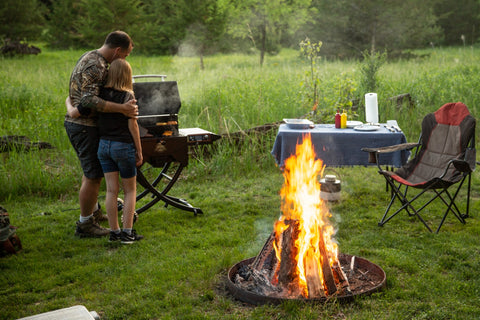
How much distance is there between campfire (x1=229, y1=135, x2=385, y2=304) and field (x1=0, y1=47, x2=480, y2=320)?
0.37 ft

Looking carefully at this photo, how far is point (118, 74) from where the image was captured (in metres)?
3.98

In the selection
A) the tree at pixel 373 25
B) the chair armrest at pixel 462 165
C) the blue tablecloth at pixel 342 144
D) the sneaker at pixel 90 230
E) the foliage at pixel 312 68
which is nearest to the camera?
the chair armrest at pixel 462 165

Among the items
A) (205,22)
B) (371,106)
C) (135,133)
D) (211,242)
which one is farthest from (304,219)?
(205,22)

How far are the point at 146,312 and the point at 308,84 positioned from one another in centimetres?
537

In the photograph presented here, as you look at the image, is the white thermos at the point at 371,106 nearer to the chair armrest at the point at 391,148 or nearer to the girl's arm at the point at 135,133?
the chair armrest at the point at 391,148

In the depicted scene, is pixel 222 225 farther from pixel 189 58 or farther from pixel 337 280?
pixel 189 58

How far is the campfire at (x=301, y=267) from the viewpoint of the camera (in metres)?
3.11

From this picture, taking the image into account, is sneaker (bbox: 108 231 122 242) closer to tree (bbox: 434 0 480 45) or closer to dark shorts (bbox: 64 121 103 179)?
dark shorts (bbox: 64 121 103 179)

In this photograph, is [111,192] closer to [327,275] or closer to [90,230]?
[90,230]

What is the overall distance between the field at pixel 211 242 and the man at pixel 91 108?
12.3 inches

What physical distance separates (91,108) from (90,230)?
117cm

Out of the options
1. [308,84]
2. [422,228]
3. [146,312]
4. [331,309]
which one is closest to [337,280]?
[331,309]

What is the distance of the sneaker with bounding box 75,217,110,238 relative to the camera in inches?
177

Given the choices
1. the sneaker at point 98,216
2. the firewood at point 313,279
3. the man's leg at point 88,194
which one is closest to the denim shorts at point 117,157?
the man's leg at point 88,194
